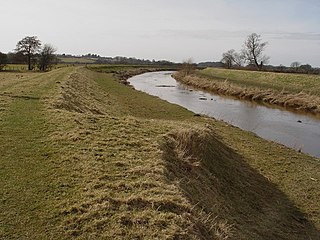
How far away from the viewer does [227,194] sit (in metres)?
10.0

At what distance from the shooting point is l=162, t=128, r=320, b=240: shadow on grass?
7736mm

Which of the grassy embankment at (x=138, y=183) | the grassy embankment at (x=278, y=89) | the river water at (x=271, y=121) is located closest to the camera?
the grassy embankment at (x=138, y=183)

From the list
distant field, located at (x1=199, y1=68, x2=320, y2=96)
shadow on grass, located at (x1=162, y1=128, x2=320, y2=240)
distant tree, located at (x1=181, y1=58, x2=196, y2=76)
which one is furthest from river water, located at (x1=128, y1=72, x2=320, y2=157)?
distant tree, located at (x1=181, y1=58, x2=196, y2=76)

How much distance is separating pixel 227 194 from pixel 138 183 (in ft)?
12.1

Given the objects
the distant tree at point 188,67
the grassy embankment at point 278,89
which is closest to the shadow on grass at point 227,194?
the grassy embankment at point 278,89

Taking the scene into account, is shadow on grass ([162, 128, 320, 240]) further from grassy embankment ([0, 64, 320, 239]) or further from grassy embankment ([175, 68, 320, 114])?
grassy embankment ([175, 68, 320, 114])

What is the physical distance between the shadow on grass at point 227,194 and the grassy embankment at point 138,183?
0.04m

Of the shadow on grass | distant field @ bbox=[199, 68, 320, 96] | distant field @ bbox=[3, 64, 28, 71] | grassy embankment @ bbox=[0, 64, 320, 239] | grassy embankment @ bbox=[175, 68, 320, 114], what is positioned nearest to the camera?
grassy embankment @ bbox=[0, 64, 320, 239]

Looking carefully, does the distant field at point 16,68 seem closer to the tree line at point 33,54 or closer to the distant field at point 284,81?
the tree line at point 33,54

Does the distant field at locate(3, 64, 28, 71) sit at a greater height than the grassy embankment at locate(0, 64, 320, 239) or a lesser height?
greater

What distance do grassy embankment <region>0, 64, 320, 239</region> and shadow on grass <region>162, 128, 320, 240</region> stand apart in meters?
0.04

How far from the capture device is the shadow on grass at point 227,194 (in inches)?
305

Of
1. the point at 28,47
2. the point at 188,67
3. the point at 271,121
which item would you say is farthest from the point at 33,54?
the point at 271,121

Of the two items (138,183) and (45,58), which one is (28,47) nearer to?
(45,58)
